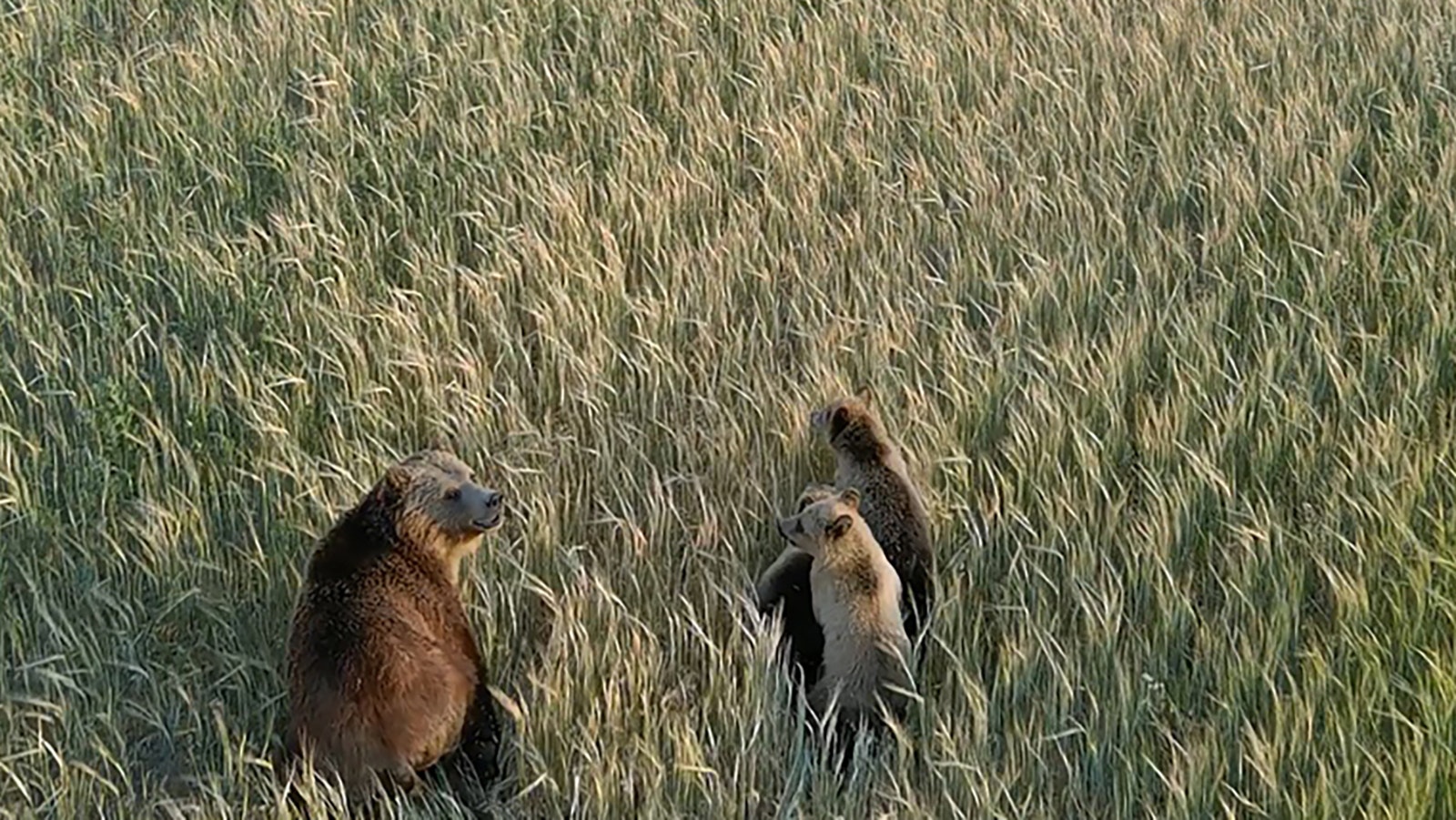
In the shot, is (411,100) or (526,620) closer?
(526,620)

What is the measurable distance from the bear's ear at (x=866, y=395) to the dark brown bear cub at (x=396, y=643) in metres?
1.15

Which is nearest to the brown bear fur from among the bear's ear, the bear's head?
the bear's ear

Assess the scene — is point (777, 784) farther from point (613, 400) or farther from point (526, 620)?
point (613, 400)

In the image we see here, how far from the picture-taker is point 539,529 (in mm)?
3551

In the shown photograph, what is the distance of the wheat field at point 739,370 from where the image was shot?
3018mm

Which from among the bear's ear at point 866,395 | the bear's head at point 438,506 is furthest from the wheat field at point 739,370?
the bear's head at point 438,506

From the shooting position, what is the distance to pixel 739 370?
4156 millimetres

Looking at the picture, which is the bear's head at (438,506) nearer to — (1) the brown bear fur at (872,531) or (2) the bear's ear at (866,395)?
(1) the brown bear fur at (872,531)

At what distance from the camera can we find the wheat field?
3018 millimetres

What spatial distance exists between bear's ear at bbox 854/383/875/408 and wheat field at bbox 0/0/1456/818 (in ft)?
0.24

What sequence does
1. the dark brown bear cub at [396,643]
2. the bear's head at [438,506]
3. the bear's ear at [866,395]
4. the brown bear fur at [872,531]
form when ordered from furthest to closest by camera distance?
1. the bear's ear at [866,395]
2. the brown bear fur at [872,531]
3. the bear's head at [438,506]
4. the dark brown bear cub at [396,643]

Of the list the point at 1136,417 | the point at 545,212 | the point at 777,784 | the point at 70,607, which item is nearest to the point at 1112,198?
the point at 1136,417

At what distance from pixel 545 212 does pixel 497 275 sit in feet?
1.46

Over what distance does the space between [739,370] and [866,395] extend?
0.36 meters
